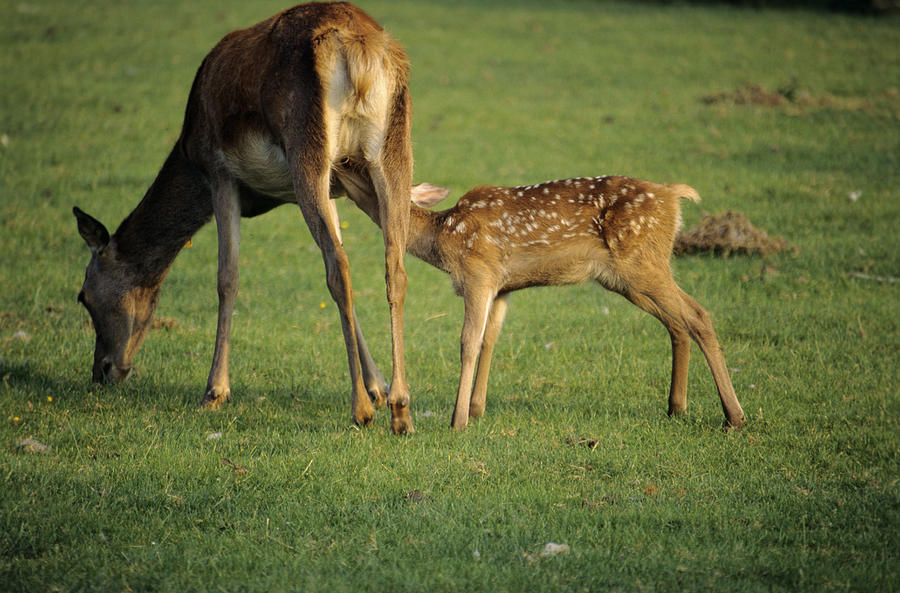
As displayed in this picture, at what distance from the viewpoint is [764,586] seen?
4422 mm

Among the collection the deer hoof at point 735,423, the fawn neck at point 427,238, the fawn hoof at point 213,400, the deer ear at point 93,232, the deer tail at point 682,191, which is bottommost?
the fawn hoof at point 213,400

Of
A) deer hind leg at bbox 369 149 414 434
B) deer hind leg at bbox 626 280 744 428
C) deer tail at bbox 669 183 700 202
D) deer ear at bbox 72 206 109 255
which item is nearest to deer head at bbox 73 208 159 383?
deer ear at bbox 72 206 109 255

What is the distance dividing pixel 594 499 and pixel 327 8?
12.1 feet

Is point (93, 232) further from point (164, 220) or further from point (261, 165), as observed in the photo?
point (261, 165)

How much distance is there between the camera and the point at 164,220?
312 inches

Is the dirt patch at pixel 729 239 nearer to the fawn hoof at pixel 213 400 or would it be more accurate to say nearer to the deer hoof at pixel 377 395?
the deer hoof at pixel 377 395

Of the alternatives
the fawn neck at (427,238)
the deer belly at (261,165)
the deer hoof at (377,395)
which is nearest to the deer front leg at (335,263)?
the deer belly at (261,165)

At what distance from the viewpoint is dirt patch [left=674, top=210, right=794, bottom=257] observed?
1102cm

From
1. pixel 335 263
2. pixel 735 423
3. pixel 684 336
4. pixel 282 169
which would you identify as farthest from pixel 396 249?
pixel 735 423

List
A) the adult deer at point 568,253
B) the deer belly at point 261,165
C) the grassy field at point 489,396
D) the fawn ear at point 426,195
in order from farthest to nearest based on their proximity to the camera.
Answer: the fawn ear at point 426,195, the deer belly at point 261,165, the adult deer at point 568,253, the grassy field at point 489,396

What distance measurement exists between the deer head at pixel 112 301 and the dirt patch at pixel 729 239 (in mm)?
5935

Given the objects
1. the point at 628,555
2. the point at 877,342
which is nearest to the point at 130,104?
the point at 877,342

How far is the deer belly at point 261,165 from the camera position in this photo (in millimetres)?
6816

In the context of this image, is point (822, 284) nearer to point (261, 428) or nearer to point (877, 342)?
point (877, 342)
